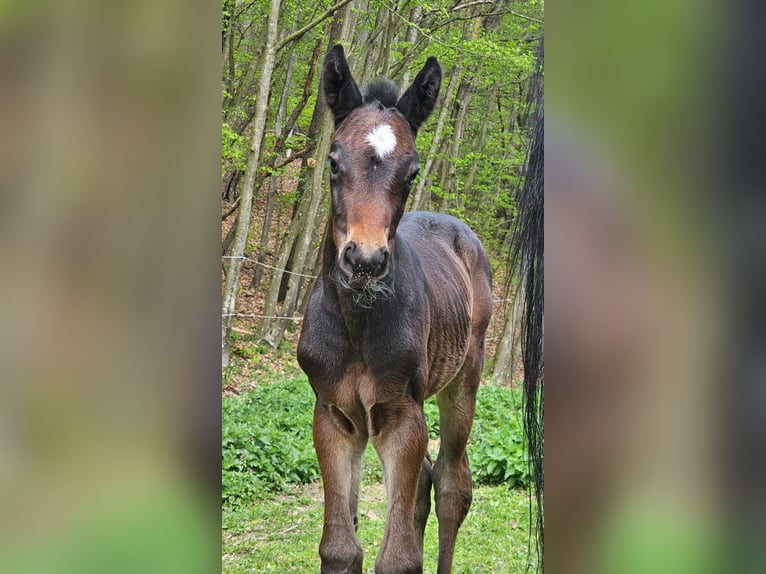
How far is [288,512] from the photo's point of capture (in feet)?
14.2

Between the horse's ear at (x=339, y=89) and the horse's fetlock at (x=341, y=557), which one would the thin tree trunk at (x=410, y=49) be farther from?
the horse's fetlock at (x=341, y=557)

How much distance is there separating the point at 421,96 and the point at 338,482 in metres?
1.55

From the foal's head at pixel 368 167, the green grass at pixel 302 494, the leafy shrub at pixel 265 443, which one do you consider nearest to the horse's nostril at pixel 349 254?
the foal's head at pixel 368 167

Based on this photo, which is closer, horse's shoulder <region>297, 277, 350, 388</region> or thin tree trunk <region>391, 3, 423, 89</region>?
horse's shoulder <region>297, 277, 350, 388</region>

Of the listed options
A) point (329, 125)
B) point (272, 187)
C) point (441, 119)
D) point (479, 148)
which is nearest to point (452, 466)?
point (329, 125)

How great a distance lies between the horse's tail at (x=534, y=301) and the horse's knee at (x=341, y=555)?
731 millimetres

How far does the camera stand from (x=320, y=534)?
13.5ft

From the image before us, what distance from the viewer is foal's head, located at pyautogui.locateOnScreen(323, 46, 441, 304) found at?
2.21m

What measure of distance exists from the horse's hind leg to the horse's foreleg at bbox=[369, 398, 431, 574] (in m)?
0.99

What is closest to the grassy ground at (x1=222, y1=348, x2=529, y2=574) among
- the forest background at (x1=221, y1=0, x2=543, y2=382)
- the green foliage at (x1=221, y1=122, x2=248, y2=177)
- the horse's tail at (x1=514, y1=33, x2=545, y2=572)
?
the forest background at (x1=221, y1=0, x2=543, y2=382)

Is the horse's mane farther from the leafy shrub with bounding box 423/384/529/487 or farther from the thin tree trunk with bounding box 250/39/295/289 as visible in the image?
the thin tree trunk with bounding box 250/39/295/289
